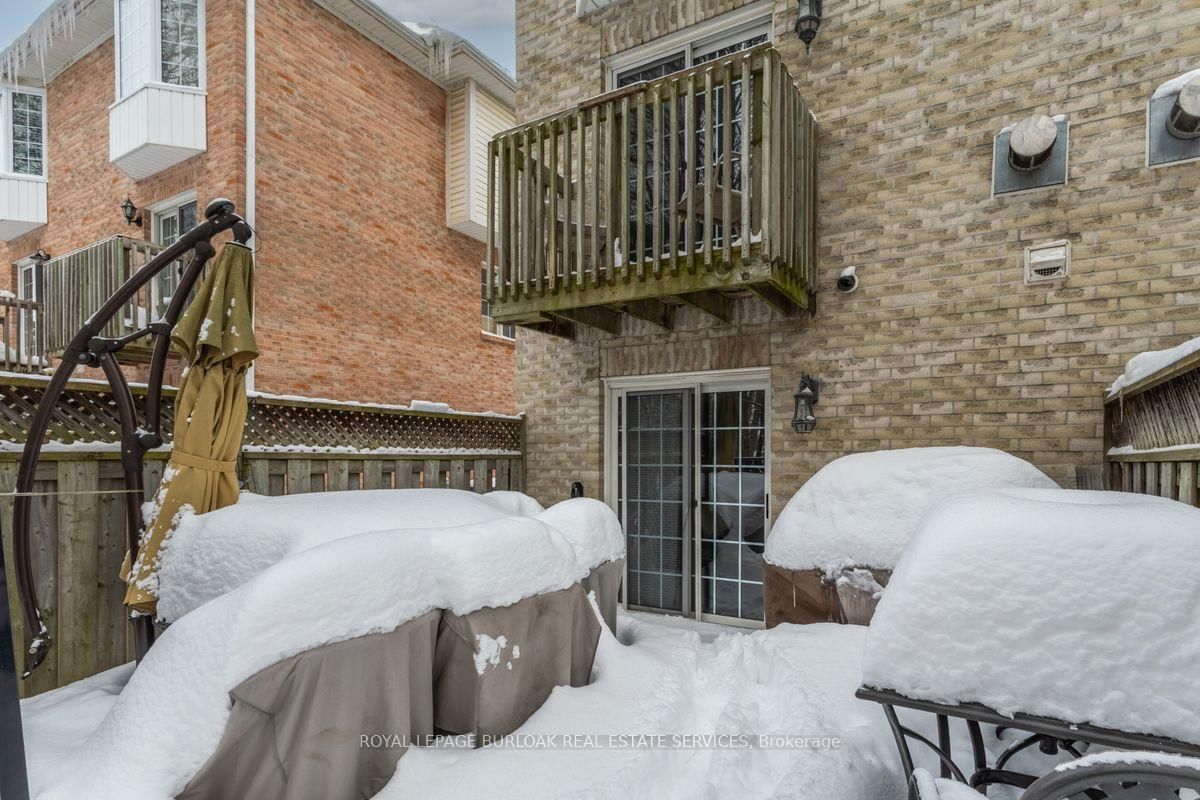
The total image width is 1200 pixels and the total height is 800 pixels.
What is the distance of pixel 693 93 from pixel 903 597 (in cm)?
373

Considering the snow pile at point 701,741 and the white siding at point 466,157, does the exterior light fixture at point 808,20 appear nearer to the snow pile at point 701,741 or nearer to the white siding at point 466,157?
the snow pile at point 701,741

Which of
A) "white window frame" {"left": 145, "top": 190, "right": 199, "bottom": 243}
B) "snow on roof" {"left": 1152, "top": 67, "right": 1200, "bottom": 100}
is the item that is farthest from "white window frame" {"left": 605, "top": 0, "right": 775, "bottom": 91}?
"white window frame" {"left": 145, "top": 190, "right": 199, "bottom": 243}

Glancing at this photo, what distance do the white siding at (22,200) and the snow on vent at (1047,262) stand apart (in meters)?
13.1

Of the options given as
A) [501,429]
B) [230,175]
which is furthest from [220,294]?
[230,175]

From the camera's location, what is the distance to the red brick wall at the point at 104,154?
7.09 meters

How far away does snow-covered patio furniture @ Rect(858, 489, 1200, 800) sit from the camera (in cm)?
145

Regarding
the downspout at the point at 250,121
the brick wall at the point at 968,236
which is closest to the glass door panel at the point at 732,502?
the brick wall at the point at 968,236

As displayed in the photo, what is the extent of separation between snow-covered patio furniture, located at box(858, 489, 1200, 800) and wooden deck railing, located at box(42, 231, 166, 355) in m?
8.01

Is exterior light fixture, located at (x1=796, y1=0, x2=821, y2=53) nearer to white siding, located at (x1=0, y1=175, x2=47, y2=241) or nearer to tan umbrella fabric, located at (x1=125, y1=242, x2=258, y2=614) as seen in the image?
tan umbrella fabric, located at (x1=125, y1=242, x2=258, y2=614)

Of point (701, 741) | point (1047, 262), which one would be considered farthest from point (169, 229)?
point (1047, 262)

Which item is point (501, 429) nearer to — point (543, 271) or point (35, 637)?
point (543, 271)

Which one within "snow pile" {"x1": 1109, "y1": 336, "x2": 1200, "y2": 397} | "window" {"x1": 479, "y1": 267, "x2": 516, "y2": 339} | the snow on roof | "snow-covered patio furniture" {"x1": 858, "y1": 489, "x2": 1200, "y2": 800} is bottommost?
"snow-covered patio furniture" {"x1": 858, "y1": 489, "x2": 1200, "y2": 800}

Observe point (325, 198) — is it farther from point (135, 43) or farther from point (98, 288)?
point (135, 43)

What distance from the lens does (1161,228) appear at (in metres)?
3.77
